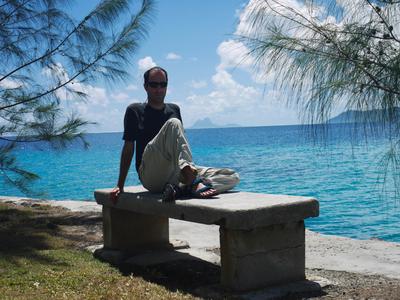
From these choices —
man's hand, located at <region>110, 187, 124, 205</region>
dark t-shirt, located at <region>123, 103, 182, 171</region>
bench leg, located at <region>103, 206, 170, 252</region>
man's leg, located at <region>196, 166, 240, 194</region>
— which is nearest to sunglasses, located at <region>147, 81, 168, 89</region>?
dark t-shirt, located at <region>123, 103, 182, 171</region>

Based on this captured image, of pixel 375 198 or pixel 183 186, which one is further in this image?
pixel 375 198

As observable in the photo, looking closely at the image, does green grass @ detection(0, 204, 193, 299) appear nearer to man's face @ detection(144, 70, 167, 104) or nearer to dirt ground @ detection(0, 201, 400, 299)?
dirt ground @ detection(0, 201, 400, 299)

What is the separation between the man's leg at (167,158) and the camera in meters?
3.81

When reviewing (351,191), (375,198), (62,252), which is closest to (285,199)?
(62,252)

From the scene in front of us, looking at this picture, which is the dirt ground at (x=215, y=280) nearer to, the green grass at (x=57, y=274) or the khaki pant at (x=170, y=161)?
the green grass at (x=57, y=274)

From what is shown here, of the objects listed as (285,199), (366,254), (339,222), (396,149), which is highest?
(396,149)

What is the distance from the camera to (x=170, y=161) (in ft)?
13.3

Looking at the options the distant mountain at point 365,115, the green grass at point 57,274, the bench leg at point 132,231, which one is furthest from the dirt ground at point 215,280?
the distant mountain at point 365,115

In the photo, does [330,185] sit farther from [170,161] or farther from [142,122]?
[170,161]

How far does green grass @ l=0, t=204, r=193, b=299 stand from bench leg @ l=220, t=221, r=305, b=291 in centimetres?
35

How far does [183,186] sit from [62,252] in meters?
1.64

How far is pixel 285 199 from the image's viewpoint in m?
3.62

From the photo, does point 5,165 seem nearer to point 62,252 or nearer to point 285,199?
point 62,252

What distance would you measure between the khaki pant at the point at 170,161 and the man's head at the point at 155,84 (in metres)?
0.50
